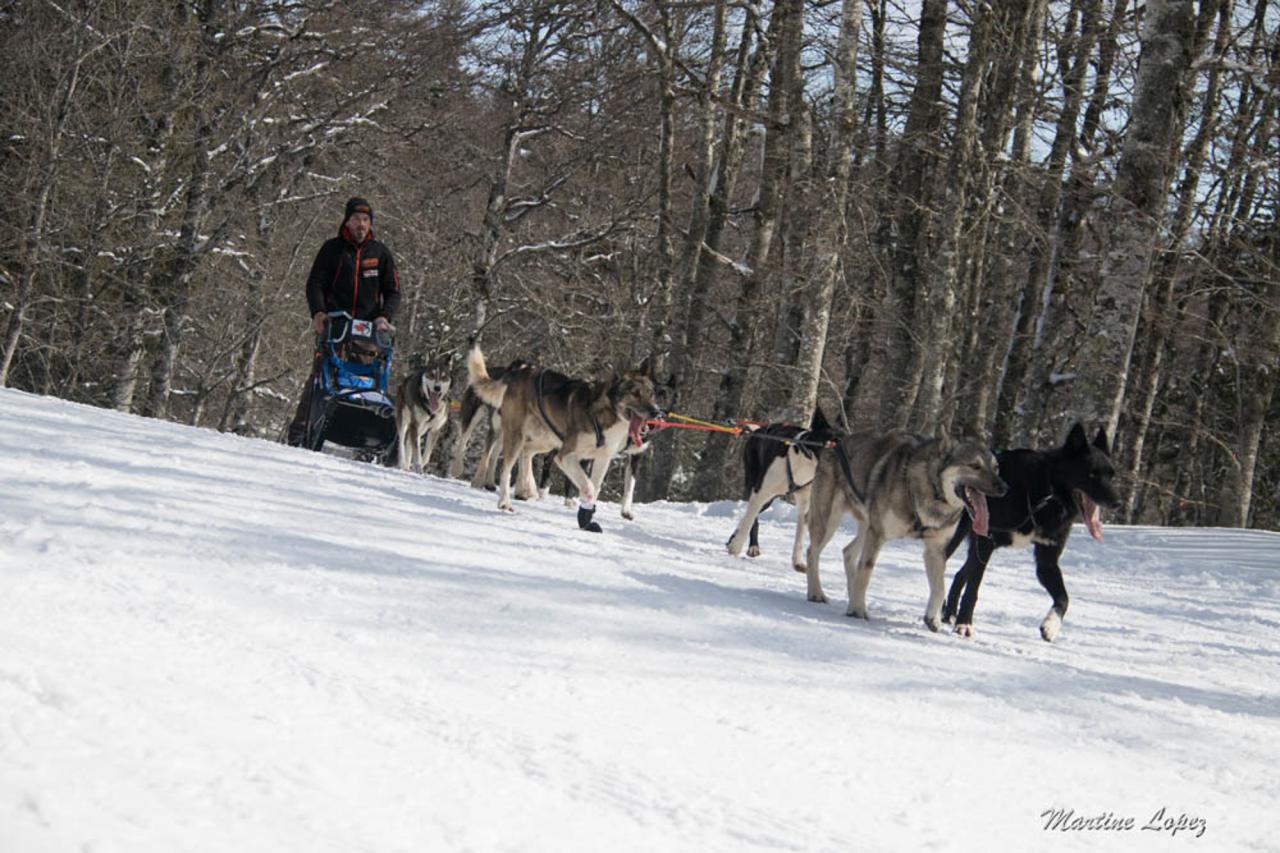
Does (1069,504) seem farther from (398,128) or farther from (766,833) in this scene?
(398,128)

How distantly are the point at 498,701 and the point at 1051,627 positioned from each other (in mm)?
4403

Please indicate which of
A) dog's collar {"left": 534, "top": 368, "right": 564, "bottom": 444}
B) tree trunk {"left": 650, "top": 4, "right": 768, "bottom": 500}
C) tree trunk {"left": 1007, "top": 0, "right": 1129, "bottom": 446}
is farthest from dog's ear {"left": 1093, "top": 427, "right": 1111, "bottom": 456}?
tree trunk {"left": 650, "top": 4, "right": 768, "bottom": 500}

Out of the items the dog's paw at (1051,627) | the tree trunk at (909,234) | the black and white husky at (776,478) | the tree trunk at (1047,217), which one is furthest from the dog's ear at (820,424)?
the tree trunk at (1047,217)

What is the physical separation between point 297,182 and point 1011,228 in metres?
14.8

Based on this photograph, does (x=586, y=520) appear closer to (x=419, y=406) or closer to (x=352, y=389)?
(x=352, y=389)

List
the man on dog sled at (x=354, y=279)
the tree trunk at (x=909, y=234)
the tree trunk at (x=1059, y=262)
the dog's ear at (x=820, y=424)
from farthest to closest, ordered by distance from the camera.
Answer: the tree trunk at (x=909, y=234) < the tree trunk at (x=1059, y=262) < the man on dog sled at (x=354, y=279) < the dog's ear at (x=820, y=424)

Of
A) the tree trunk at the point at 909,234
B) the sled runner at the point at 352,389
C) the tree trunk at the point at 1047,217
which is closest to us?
the sled runner at the point at 352,389

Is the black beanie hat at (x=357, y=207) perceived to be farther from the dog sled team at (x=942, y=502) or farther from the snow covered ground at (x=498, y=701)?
the snow covered ground at (x=498, y=701)

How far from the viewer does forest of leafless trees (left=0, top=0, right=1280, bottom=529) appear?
44.9 ft

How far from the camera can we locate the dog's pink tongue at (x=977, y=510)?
620 cm

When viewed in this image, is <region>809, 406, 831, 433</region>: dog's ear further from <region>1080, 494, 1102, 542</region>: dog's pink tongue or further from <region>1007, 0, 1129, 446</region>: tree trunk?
<region>1007, 0, 1129, 446</region>: tree trunk

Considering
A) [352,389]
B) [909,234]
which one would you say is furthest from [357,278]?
[909,234]

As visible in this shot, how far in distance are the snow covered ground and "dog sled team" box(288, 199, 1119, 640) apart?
511mm

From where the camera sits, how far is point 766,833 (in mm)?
2633
